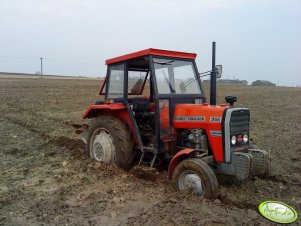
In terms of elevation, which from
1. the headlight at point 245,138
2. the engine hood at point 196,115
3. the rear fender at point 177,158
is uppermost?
the engine hood at point 196,115

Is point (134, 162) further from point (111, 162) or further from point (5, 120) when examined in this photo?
point (5, 120)

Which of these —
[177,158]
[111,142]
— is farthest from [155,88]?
[111,142]

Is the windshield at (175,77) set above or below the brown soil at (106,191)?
above

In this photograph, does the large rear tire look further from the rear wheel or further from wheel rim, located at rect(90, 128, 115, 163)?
the rear wheel

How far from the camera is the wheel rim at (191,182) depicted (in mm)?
4859

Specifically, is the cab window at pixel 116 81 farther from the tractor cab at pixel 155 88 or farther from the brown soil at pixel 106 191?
the brown soil at pixel 106 191

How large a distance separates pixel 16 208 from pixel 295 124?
32.4 ft

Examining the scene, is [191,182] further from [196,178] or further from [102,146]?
[102,146]

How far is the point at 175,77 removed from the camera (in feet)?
19.9

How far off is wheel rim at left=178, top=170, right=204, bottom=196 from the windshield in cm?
151

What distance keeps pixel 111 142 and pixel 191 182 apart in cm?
204

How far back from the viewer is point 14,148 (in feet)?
25.4

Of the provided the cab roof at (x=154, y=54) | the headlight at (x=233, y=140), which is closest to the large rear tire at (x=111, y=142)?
the cab roof at (x=154, y=54)

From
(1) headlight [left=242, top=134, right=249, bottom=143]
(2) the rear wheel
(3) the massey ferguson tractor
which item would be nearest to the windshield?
(3) the massey ferguson tractor
